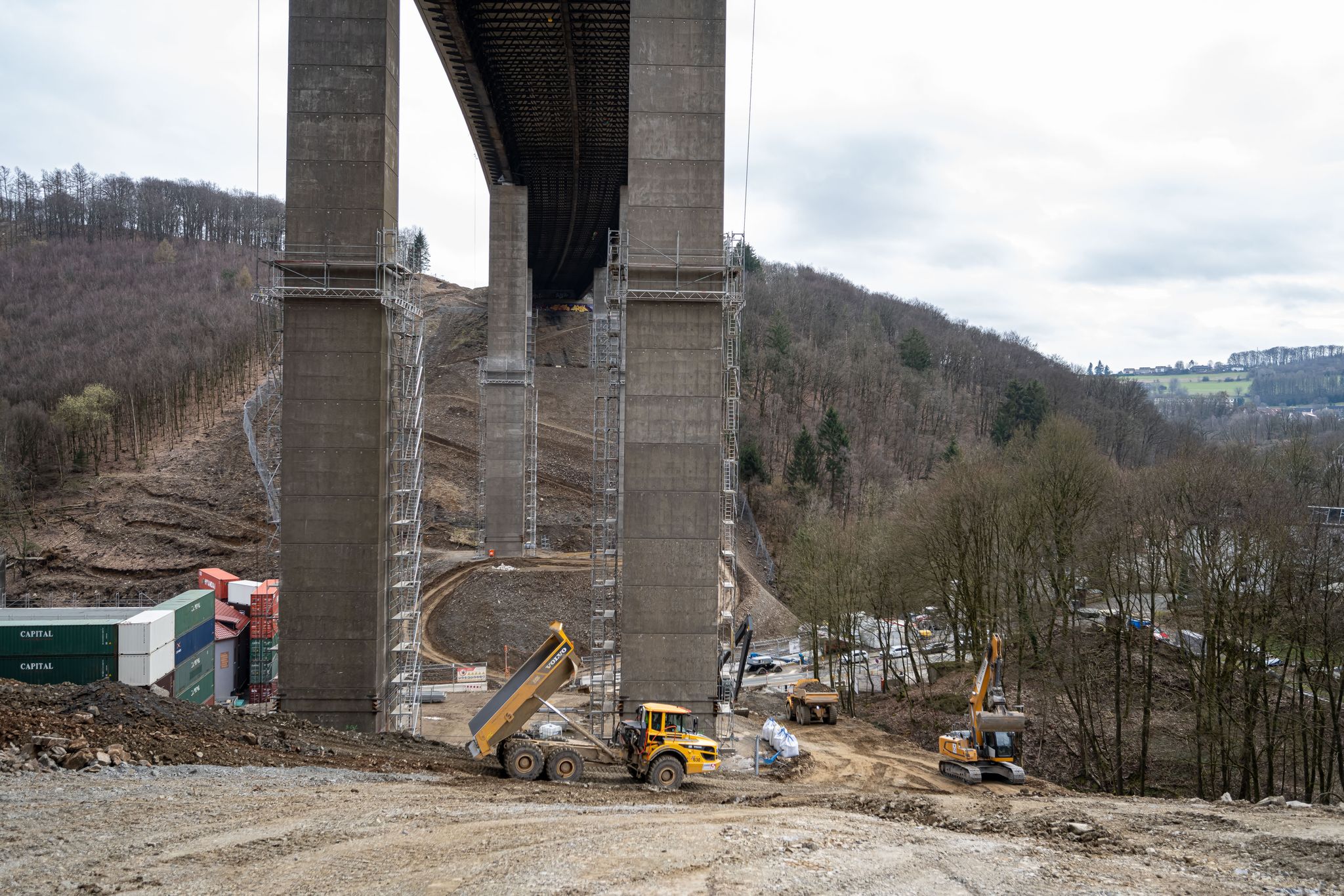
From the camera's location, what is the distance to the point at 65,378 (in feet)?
236

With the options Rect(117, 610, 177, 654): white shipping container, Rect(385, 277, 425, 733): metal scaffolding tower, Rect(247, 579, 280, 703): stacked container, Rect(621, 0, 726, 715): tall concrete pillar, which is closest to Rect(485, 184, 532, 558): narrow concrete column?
Rect(247, 579, 280, 703): stacked container

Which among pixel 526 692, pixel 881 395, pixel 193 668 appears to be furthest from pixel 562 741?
pixel 881 395

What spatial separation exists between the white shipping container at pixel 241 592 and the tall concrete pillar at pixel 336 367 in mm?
14767

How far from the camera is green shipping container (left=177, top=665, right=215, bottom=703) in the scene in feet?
96.3

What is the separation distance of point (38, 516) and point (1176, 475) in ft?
195

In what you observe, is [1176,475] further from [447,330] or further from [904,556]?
[447,330]

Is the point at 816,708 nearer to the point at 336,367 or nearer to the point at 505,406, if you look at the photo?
the point at 336,367

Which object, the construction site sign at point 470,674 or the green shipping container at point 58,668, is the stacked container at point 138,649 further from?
the construction site sign at point 470,674

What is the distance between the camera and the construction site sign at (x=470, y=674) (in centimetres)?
3784

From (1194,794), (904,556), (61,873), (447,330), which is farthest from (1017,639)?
(447,330)

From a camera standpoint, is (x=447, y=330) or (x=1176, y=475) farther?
(x=447, y=330)

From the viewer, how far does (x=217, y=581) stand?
4028 cm

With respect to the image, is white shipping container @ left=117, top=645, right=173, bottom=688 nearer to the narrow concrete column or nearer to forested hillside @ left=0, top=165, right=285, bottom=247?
the narrow concrete column

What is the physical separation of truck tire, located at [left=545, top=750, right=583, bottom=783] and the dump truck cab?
139cm
